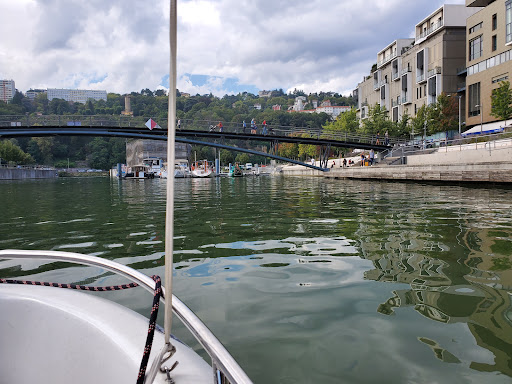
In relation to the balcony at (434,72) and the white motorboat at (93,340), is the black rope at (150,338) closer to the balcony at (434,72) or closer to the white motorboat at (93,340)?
the white motorboat at (93,340)

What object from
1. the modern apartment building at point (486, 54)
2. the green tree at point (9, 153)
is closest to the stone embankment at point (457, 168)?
the modern apartment building at point (486, 54)

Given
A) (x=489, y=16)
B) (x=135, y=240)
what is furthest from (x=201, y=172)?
(x=135, y=240)

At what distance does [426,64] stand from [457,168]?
37.3 m

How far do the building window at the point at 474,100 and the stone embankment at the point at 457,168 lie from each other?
14586 mm

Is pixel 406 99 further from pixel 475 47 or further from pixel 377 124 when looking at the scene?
pixel 475 47

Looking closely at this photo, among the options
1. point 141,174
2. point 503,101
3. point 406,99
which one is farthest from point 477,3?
point 141,174

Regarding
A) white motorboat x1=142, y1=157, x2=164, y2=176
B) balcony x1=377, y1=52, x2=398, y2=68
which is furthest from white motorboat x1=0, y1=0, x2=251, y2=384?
white motorboat x1=142, y1=157, x2=164, y2=176

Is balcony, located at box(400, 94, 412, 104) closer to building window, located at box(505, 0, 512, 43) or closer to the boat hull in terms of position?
building window, located at box(505, 0, 512, 43)

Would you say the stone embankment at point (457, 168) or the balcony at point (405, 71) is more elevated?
the balcony at point (405, 71)

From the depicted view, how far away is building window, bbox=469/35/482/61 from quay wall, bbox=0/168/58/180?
6822cm

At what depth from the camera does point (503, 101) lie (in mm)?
33469

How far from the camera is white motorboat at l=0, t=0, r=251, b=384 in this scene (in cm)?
126

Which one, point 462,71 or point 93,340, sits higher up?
point 462,71

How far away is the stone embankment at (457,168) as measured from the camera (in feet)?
60.4
